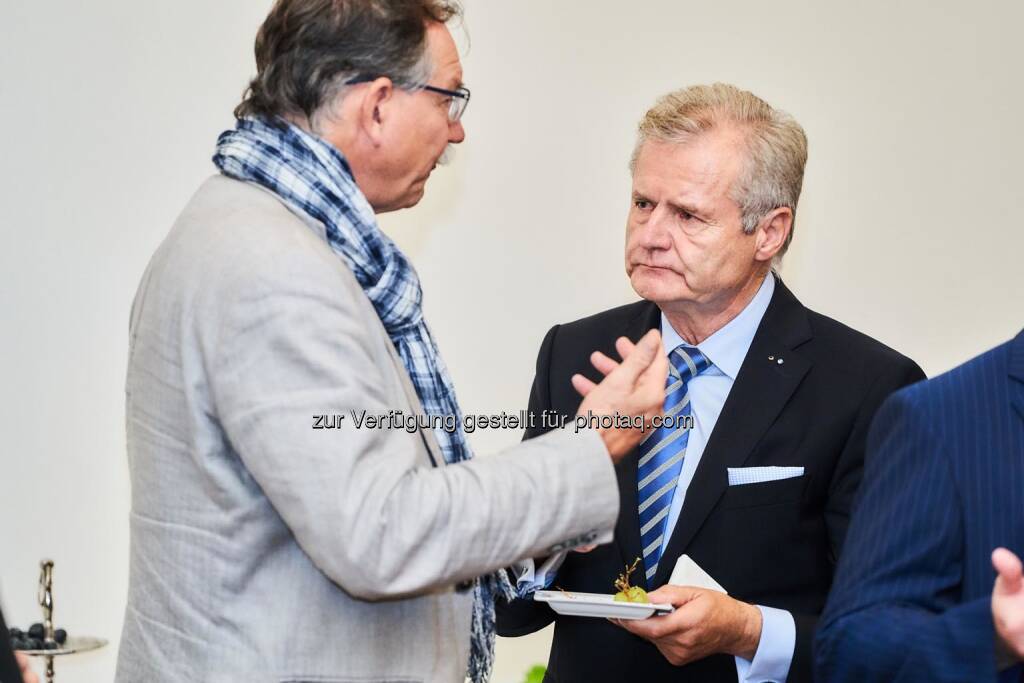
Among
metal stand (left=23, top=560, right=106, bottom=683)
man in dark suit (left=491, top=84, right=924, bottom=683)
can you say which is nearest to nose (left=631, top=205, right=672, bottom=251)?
man in dark suit (left=491, top=84, right=924, bottom=683)

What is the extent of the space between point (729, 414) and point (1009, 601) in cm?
95

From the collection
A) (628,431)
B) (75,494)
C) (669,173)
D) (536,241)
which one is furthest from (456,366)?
(628,431)

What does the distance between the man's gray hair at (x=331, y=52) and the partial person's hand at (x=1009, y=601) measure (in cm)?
96

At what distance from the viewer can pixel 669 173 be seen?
7.41ft

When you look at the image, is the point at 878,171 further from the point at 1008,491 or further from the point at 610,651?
the point at 1008,491

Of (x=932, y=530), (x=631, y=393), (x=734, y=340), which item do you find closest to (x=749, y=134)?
(x=734, y=340)

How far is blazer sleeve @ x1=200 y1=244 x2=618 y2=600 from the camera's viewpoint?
1350mm

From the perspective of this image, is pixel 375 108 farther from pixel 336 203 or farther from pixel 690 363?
pixel 690 363

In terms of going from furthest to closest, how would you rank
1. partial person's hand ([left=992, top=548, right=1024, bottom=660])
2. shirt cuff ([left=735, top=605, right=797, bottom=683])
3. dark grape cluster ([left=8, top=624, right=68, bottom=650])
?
1. dark grape cluster ([left=8, top=624, right=68, bottom=650])
2. shirt cuff ([left=735, top=605, right=797, bottom=683])
3. partial person's hand ([left=992, top=548, right=1024, bottom=660])

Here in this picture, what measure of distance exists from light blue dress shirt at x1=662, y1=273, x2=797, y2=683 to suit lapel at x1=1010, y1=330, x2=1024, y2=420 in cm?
75

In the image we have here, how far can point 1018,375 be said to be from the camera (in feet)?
4.66

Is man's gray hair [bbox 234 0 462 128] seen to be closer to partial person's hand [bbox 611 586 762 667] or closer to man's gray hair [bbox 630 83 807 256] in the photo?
man's gray hair [bbox 630 83 807 256]

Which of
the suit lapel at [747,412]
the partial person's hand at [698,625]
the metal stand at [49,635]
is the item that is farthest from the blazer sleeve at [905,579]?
the metal stand at [49,635]

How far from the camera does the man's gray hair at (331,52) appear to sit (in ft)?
5.31
